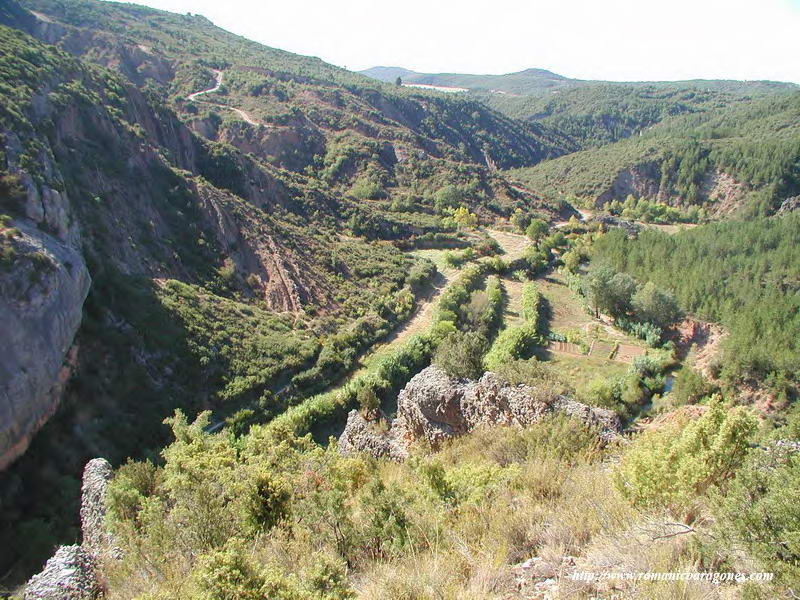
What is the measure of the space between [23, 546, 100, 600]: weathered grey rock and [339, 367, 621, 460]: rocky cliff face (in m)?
10.5

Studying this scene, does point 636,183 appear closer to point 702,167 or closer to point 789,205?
point 702,167

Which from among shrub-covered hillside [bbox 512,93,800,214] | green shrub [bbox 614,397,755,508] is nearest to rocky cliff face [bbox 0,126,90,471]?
green shrub [bbox 614,397,755,508]

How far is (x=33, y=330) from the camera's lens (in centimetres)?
2155

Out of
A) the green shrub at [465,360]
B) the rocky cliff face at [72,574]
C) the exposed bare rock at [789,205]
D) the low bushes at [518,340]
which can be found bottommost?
the low bushes at [518,340]

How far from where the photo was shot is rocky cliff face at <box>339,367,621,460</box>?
18266mm

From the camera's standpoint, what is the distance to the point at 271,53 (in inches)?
5502

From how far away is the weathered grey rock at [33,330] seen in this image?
20.2 m

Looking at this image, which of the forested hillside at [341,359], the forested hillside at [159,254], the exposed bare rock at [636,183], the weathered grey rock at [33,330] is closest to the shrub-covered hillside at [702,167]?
the exposed bare rock at [636,183]

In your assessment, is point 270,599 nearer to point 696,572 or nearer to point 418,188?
point 696,572

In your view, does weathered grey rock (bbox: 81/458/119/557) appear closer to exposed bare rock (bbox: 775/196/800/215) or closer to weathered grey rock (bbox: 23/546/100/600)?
weathered grey rock (bbox: 23/546/100/600)

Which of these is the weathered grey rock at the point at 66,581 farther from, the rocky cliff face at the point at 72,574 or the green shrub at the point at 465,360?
the green shrub at the point at 465,360

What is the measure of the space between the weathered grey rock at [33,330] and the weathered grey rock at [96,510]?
6786 millimetres

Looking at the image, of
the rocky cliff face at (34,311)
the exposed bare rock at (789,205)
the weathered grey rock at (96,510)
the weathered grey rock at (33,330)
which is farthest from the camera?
the exposed bare rock at (789,205)

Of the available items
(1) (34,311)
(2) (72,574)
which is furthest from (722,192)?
(2) (72,574)
